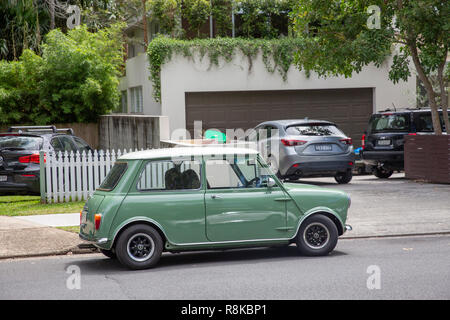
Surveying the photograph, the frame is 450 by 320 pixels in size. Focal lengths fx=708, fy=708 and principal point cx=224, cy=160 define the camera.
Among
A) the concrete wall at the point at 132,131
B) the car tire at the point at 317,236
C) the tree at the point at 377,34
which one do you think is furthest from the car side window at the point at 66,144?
the car tire at the point at 317,236

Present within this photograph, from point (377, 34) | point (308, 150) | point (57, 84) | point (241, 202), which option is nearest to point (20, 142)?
point (308, 150)

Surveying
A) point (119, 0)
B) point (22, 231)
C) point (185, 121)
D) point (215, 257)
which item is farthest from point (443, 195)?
point (119, 0)

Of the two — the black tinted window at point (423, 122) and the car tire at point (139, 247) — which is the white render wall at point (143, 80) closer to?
the black tinted window at point (423, 122)

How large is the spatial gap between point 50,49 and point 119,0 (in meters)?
5.77

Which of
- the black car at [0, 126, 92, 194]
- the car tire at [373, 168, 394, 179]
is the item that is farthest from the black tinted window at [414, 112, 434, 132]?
the black car at [0, 126, 92, 194]

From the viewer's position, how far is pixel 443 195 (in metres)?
15.0

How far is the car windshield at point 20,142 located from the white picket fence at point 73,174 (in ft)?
3.01

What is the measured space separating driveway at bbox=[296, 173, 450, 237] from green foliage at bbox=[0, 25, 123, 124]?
1292cm

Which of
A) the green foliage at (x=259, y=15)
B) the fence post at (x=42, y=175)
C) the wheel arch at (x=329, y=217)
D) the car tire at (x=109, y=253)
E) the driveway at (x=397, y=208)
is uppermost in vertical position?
the green foliage at (x=259, y=15)

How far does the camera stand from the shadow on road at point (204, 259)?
885 cm

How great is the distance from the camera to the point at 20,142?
15922 millimetres

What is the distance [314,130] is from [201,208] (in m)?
8.72

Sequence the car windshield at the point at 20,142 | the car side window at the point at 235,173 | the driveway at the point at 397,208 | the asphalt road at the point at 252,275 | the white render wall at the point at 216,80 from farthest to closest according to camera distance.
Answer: the white render wall at the point at 216,80 → the car windshield at the point at 20,142 → the driveway at the point at 397,208 → the car side window at the point at 235,173 → the asphalt road at the point at 252,275
